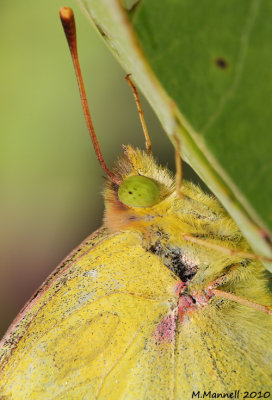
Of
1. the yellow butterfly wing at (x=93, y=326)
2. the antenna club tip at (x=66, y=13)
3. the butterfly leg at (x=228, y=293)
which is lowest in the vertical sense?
the yellow butterfly wing at (x=93, y=326)

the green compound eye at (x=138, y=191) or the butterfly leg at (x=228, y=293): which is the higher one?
the green compound eye at (x=138, y=191)

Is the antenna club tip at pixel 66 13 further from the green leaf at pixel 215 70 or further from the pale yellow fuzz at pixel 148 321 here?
the pale yellow fuzz at pixel 148 321

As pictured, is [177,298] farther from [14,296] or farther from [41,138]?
[14,296]

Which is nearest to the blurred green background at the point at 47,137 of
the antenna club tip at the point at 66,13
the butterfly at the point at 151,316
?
the butterfly at the point at 151,316

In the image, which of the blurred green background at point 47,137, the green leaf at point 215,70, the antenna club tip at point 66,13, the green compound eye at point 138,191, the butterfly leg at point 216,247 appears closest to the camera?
the green leaf at point 215,70

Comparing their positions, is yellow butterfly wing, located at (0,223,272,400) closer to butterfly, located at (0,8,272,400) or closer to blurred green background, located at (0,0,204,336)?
butterfly, located at (0,8,272,400)

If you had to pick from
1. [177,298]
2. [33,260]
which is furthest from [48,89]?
[177,298]

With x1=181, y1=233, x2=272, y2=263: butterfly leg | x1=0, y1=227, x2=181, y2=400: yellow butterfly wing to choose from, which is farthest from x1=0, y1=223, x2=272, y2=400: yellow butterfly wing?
x1=181, y1=233, x2=272, y2=263: butterfly leg
